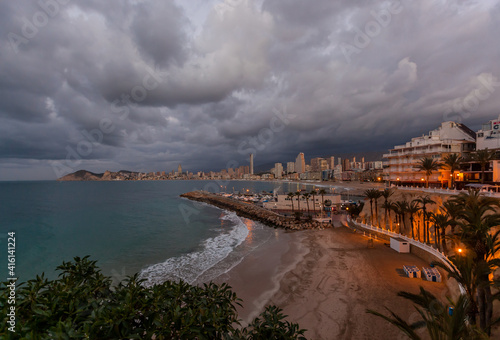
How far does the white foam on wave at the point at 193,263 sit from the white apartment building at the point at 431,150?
33.9 m

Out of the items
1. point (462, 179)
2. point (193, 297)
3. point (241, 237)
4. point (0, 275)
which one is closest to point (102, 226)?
point (0, 275)

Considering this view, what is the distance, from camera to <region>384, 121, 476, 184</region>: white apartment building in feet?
124

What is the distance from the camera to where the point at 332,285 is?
17.7 metres

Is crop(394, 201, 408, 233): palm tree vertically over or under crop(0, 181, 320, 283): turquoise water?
over

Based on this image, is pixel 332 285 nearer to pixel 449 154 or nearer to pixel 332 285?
pixel 332 285

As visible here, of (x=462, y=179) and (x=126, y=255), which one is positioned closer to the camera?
(x=126, y=255)

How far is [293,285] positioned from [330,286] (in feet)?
9.97

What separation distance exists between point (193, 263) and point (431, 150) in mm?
44464

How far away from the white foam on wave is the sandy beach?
12.5ft

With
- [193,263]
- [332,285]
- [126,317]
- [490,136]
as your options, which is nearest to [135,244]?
[193,263]

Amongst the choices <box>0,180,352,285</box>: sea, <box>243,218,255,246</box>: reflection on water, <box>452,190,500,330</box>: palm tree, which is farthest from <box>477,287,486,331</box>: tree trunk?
<box>243,218,255,246</box>: reflection on water

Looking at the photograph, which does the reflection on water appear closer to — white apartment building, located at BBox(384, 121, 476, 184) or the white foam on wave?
the white foam on wave

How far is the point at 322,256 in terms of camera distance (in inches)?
969

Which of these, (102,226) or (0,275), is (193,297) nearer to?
(0,275)
